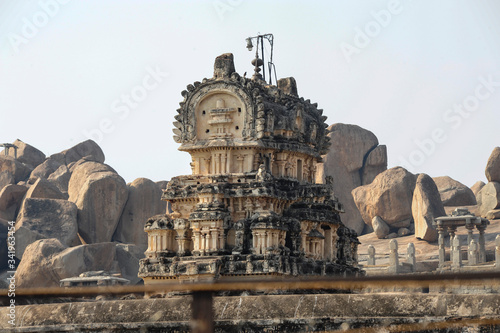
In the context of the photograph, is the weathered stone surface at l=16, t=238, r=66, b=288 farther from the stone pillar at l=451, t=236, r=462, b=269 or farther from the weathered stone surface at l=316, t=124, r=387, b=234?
the weathered stone surface at l=316, t=124, r=387, b=234

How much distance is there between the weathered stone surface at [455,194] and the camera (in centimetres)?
8656

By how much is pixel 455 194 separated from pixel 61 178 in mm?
35160

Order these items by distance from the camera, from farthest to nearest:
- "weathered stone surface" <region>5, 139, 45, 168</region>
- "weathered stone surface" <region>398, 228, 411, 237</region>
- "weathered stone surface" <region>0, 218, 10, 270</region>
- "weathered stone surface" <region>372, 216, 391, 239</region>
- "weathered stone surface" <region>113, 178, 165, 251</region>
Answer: "weathered stone surface" <region>5, 139, 45, 168</region>, "weathered stone surface" <region>398, 228, 411, 237</region>, "weathered stone surface" <region>372, 216, 391, 239</region>, "weathered stone surface" <region>113, 178, 165, 251</region>, "weathered stone surface" <region>0, 218, 10, 270</region>

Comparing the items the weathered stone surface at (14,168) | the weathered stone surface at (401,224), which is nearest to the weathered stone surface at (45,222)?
the weathered stone surface at (14,168)

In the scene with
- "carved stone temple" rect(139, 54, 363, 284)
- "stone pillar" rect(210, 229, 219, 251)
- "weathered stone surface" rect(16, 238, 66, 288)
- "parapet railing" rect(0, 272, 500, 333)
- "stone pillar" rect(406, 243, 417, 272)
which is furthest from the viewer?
"stone pillar" rect(406, 243, 417, 272)

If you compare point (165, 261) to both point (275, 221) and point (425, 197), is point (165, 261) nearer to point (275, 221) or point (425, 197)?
point (275, 221)

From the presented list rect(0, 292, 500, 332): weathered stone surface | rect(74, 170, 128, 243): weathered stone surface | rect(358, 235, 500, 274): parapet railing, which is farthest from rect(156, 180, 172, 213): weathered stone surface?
rect(0, 292, 500, 332): weathered stone surface

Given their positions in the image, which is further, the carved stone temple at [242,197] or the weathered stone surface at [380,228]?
the weathered stone surface at [380,228]


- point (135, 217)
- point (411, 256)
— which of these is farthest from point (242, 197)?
point (135, 217)

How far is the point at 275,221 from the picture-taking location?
1388 inches

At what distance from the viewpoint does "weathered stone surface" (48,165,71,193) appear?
8281 centimetres

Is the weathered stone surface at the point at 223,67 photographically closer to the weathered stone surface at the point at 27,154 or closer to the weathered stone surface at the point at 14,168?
the weathered stone surface at the point at 14,168

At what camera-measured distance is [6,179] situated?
8288 cm

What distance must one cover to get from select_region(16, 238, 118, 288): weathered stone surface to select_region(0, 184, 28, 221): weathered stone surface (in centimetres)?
1198
